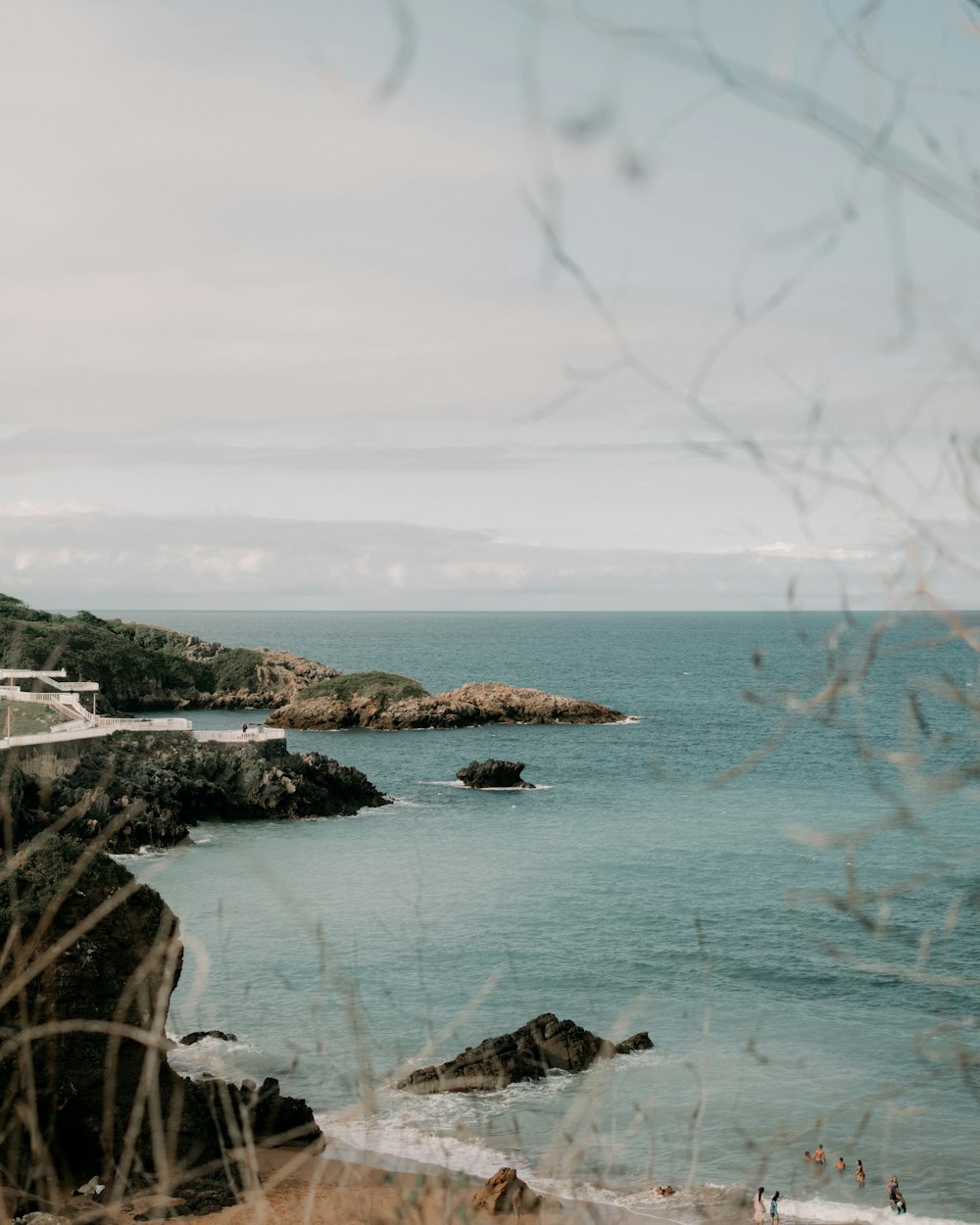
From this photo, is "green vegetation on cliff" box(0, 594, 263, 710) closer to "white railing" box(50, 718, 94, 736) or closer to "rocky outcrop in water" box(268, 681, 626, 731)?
"rocky outcrop in water" box(268, 681, 626, 731)

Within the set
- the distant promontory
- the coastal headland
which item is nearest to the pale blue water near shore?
the coastal headland

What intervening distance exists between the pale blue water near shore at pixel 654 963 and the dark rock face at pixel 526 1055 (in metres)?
0.39

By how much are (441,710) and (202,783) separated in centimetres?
3914

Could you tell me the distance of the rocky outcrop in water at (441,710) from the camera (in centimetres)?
8656

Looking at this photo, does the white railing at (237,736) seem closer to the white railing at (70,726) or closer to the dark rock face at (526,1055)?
the white railing at (70,726)

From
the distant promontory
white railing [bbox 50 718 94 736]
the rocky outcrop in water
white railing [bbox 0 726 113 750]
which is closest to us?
white railing [bbox 0 726 113 750]

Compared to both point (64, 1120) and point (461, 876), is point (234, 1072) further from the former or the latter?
point (461, 876)

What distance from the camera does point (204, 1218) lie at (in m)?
16.2

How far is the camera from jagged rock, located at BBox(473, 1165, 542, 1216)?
54.8 feet

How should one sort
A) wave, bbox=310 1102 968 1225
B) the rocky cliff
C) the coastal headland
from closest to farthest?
1. the coastal headland
2. wave, bbox=310 1102 968 1225
3. the rocky cliff

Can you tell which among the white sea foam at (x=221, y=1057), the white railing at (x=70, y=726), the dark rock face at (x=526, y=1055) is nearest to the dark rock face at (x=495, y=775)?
the white railing at (x=70, y=726)

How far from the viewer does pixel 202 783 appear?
49000 mm

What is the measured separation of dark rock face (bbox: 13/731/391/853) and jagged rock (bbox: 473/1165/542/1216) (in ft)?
90.1

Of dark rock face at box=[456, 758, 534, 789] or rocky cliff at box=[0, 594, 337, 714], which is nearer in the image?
dark rock face at box=[456, 758, 534, 789]
